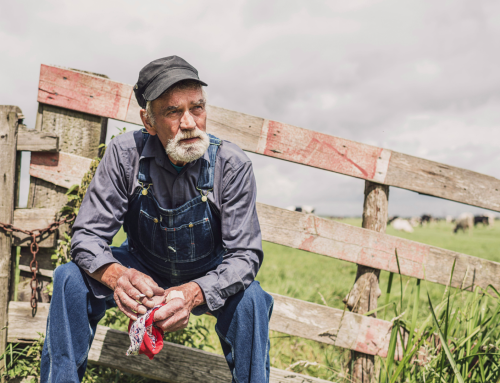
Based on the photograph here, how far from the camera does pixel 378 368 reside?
9.73 feet

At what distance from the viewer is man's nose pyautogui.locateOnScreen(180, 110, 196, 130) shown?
2.20 m

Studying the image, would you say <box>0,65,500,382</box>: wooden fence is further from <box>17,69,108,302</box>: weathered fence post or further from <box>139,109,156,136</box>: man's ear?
<box>139,109,156,136</box>: man's ear

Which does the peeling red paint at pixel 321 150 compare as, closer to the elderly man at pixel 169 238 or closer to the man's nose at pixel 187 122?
the elderly man at pixel 169 238

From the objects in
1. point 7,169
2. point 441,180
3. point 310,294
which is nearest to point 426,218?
point 310,294

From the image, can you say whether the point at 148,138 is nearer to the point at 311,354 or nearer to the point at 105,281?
the point at 105,281

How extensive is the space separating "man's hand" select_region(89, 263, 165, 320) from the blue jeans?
0.67 ft

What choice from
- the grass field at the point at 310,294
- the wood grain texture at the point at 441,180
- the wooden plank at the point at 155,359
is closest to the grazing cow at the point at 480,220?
the grass field at the point at 310,294

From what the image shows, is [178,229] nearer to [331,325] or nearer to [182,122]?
[182,122]

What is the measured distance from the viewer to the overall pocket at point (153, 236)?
2354 mm

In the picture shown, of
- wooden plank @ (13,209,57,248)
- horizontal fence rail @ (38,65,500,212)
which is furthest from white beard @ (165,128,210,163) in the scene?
wooden plank @ (13,209,57,248)

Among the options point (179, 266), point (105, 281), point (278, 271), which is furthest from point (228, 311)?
point (278, 271)

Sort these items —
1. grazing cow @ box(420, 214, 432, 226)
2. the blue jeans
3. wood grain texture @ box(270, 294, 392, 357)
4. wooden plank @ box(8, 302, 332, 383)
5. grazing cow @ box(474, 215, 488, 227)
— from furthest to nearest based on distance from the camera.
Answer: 1. grazing cow @ box(420, 214, 432, 226)
2. grazing cow @ box(474, 215, 488, 227)
3. wood grain texture @ box(270, 294, 392, 357)
4. wooden plank @ box(8, 302, 332, 383)
5. the blue jeans

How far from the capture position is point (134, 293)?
75.3 inches

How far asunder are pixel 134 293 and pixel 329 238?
156 cm
